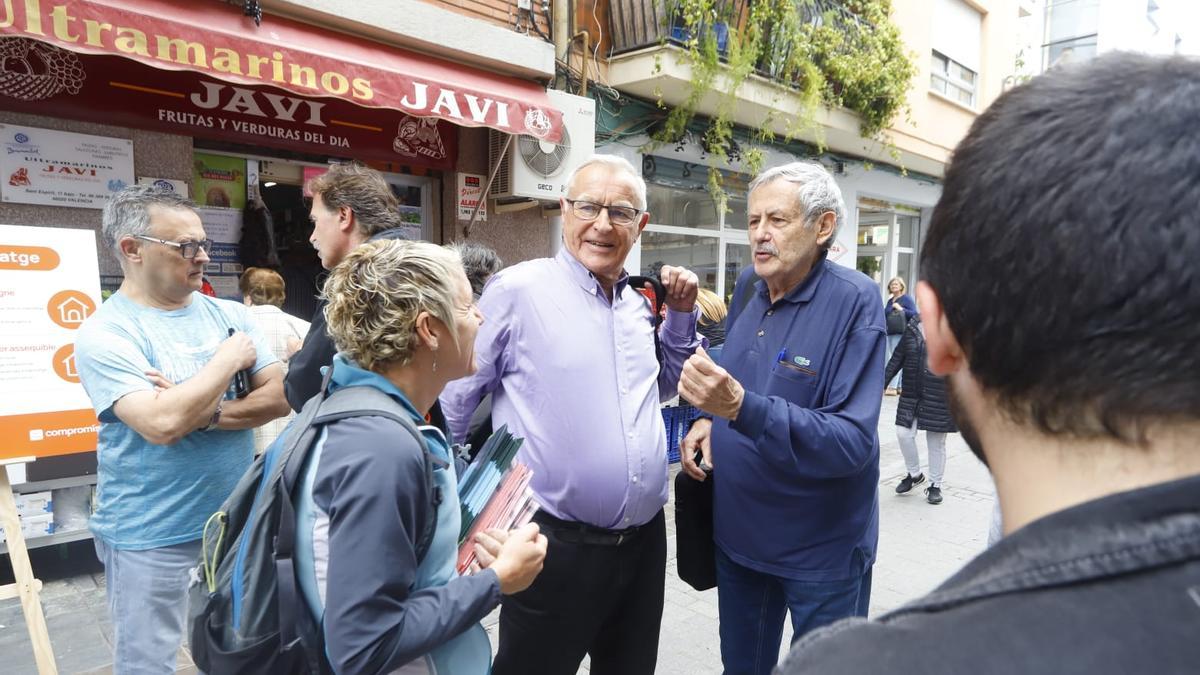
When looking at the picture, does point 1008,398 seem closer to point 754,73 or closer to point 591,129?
point 591,129

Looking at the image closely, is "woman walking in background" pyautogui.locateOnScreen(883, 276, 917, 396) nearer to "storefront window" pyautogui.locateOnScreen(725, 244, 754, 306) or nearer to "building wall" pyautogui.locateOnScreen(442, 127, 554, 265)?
"storefront window" pyautogui.locateOnScreen(725, 244, 754, 306)

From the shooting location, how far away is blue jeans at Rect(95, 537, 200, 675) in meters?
2.27

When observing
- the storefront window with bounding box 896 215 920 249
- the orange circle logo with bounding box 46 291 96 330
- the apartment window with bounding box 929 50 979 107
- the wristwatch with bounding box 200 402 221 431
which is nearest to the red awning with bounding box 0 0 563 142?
the orange circle logo with bounding box 46 291 96 330

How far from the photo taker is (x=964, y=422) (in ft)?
2.47

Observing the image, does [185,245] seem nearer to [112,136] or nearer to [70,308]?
[70,308]

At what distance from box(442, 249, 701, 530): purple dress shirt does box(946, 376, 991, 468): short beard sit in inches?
55.2

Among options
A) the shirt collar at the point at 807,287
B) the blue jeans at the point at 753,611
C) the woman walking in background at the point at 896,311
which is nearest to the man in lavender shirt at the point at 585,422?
the blue jeans at the point at 753,611

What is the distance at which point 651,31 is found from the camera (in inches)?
262

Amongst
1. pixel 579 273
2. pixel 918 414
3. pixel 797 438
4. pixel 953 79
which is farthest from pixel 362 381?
pixel 953 79

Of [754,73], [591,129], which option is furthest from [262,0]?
[754,73]

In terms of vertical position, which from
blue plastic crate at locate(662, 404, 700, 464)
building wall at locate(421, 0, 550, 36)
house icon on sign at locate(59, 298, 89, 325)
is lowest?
blue plastic crate at locate(662, 404, 700, 464)

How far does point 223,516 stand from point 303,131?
4351 millimetres

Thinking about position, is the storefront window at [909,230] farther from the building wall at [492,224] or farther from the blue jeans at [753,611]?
the blue jeans at [753,611]

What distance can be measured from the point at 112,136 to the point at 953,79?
12.3 metres
